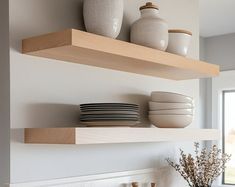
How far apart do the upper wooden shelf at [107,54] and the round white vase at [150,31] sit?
0.17ft

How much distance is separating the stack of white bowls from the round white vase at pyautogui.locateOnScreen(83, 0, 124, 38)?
1.37 feet

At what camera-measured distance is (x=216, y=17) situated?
114 inches

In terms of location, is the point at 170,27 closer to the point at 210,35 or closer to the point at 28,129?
the point at 28,129

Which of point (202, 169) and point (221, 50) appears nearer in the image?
point (202, 169)

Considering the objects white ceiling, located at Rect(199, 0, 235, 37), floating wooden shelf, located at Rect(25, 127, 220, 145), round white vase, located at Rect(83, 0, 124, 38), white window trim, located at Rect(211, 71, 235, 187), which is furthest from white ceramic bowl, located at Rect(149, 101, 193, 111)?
white window trim, located at Rect(211, 71, 235, 187)

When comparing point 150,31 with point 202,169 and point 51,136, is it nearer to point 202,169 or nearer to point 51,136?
point 51,136

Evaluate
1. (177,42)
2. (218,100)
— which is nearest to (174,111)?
(177,42)

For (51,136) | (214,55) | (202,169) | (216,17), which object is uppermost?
(216,17)

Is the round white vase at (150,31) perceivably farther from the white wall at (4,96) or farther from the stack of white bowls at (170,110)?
the white wall at (4,96)

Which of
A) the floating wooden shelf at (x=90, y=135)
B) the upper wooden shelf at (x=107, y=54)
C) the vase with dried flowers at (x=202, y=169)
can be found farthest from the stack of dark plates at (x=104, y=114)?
the vase with dried flowers at (x=202, y=169)

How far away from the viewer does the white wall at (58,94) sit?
1.32 m

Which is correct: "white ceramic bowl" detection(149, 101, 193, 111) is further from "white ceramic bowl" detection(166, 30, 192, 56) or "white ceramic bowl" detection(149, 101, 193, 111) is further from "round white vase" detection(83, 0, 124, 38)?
"round white vase" detection(83, 0, 124, 38)

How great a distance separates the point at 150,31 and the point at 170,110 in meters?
0.36

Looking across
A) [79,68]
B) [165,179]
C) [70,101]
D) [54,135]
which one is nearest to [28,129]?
[54,135]
